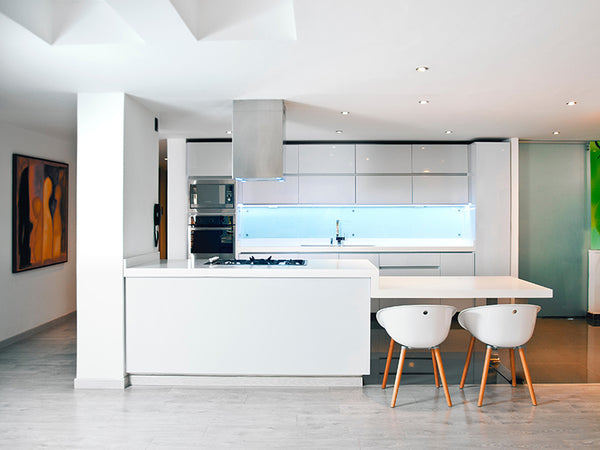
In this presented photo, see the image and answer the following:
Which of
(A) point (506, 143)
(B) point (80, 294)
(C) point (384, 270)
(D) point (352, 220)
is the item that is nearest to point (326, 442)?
(B) point (80, 294)

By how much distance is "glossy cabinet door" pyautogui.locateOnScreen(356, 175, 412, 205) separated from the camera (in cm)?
614

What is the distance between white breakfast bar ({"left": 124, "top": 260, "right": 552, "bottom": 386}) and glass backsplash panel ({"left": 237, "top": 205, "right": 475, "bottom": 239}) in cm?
268

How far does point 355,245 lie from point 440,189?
1.30 metres

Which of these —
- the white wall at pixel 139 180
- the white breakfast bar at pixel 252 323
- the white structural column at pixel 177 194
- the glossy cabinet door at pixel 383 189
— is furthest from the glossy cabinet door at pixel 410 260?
the white wall at pixel 139 180

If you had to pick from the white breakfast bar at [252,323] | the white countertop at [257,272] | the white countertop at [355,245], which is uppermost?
the white countertop at [355,245]

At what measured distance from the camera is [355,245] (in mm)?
6328

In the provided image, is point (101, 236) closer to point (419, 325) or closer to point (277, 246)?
point (419, 325)

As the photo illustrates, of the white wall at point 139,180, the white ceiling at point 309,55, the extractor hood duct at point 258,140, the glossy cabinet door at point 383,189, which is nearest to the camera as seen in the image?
the white ceiling at point 309,55

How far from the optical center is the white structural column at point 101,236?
3.77m

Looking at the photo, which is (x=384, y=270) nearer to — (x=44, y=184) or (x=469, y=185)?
(x=469, y=185)

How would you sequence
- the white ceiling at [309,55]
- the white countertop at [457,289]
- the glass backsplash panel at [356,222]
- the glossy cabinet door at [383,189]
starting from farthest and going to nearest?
the glass backsplash panel at [356,222] < the glossy cabinet door at [383,189] < the white countertop at [457,289] < the white ceiling at [309,55]

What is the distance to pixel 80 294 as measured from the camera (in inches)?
150

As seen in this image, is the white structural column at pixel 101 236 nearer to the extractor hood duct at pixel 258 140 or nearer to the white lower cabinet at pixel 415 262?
the extractor hood duct at pixel 258 140

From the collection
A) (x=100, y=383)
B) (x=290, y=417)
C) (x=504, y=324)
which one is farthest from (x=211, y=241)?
(x=504, y=324)
